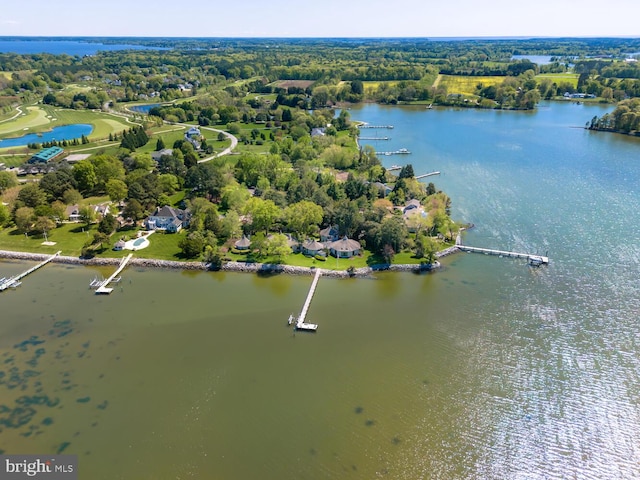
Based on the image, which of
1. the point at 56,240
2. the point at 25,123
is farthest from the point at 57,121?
the point at 56,240

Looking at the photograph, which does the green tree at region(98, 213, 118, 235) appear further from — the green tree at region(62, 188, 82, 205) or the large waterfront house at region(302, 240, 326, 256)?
the large waterfront house at region(302, 240, 326, 256)

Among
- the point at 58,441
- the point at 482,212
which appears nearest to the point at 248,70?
the point at 482,212

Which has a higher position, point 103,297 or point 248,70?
point 248,70

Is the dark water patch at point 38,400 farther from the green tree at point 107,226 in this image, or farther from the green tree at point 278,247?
the green tree at point 107,226

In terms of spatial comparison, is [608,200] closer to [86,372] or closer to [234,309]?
[234,309]

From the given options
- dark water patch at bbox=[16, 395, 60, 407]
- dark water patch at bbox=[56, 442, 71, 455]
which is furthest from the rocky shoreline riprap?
dark water patch at bbox=[56, 442, 71, 455]
